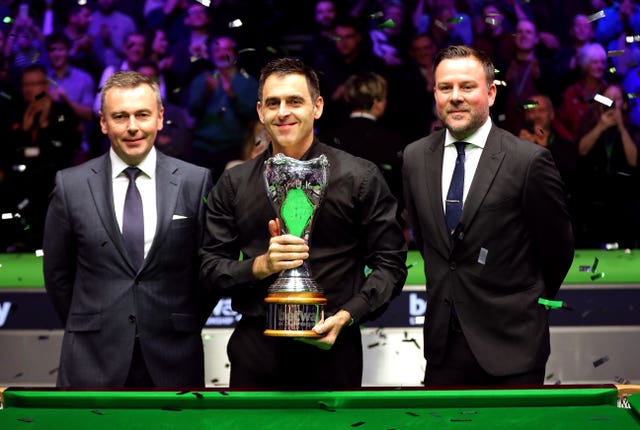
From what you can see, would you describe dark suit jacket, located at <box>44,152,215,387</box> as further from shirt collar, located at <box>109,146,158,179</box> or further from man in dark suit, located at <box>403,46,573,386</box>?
man in dark suit, located at <box>403,46,573,386</box>

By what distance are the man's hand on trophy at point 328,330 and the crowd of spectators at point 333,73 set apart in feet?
11.2

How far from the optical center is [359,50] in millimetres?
6414

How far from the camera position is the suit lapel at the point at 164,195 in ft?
11.2

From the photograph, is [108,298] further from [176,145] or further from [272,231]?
[176,145]

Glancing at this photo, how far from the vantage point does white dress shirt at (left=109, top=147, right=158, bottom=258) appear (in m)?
3.46

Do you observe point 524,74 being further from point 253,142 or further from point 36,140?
point 36,140

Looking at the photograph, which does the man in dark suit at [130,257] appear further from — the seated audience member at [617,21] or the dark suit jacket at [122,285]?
the seated audience member at [617,21]

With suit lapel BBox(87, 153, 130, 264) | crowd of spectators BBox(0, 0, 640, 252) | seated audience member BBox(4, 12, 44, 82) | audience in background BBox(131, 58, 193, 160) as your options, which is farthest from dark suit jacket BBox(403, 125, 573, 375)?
seated audience member BBox(4, 12, 44, 82)

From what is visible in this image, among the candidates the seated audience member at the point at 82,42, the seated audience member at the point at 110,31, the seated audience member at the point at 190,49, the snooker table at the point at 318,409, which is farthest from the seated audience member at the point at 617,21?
the snooker table at the point at 318,409

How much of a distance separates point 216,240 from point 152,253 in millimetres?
271

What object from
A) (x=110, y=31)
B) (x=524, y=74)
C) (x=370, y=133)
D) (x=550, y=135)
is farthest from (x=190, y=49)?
(x=550, y=135)

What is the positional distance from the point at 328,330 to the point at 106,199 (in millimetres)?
1029

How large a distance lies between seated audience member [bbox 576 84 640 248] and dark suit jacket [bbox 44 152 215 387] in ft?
11.7

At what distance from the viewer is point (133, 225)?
11.3ft
